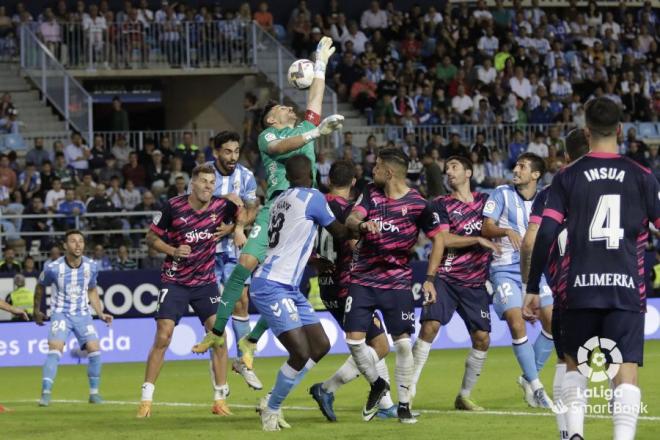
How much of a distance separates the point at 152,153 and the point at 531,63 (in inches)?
471

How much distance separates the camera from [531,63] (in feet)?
114

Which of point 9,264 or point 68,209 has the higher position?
point 68,209

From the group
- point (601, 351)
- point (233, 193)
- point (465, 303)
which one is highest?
point (233, 193)

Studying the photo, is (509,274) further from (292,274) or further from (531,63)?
(531,63)

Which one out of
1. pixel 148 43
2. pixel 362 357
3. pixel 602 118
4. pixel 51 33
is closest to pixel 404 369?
pixel 362 357

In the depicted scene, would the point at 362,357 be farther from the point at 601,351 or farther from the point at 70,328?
the point at 70,328

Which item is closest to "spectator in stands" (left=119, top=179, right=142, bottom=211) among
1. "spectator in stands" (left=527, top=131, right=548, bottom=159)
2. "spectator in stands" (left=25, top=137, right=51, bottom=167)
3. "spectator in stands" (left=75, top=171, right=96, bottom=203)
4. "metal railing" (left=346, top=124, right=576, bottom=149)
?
"spectator in stands" (left=75, top=171, right=96, bottom=203)

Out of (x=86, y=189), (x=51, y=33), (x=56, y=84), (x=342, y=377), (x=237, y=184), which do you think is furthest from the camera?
(x=51, y=33)

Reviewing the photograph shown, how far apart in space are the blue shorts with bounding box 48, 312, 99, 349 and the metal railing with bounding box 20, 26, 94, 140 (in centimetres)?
1366

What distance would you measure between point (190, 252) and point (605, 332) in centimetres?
551

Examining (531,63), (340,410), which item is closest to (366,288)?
(340,410)

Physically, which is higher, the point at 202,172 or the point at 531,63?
the point at 531,63

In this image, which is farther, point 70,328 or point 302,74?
point 70,328

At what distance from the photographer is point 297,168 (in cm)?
1135
